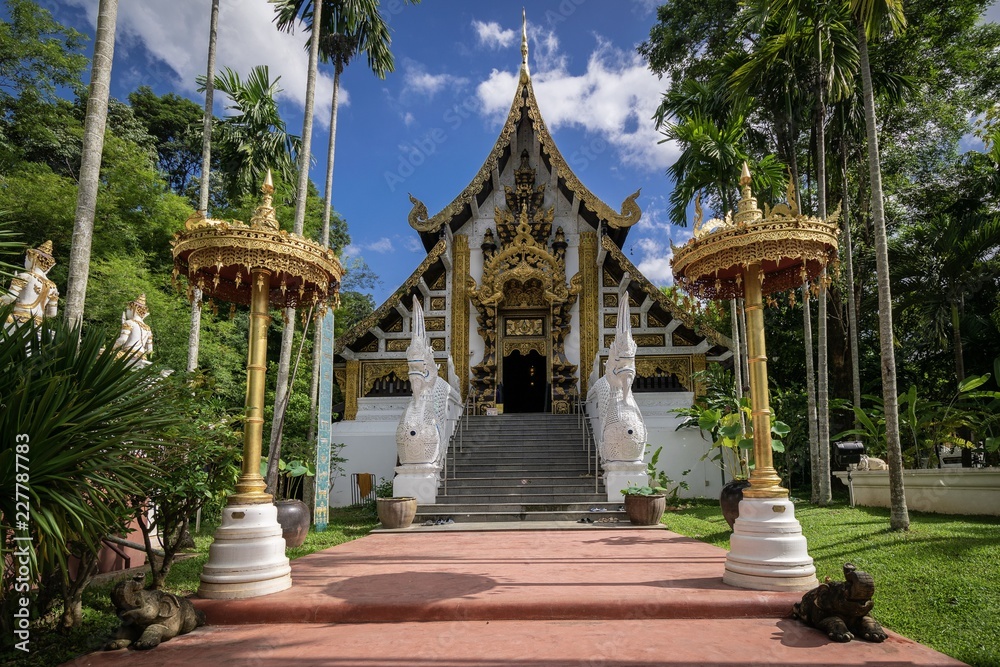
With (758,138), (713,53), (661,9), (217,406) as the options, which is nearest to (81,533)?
(217,406)

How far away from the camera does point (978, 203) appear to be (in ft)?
40.3

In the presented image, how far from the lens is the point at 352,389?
13.2 meters

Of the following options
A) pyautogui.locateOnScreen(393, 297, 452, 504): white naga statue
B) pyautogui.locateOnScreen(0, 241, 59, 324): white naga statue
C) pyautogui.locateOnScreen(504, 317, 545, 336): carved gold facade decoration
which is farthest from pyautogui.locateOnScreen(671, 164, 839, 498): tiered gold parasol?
pyautogui.locateOnScreen(504, 317, 545, 336): carved gold facade decoration

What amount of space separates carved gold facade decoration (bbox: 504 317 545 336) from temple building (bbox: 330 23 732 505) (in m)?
0.02

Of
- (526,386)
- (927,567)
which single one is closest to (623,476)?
(927,567)

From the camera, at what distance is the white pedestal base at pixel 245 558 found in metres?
4.13

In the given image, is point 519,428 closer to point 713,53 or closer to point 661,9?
point 713,53

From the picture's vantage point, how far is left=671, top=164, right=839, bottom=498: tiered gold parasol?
4613 mm

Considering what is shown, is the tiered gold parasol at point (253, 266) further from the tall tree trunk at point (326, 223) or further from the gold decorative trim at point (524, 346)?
the gold decorative trim at point (524, 346)

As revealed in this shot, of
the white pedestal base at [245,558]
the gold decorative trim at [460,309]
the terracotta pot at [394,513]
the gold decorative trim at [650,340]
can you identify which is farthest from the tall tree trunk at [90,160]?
the gold decorative trim at [650,340]

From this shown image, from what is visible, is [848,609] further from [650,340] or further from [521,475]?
[650,340]

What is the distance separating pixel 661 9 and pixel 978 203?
30.3 ft

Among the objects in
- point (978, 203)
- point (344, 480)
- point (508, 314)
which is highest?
point (978, 203)

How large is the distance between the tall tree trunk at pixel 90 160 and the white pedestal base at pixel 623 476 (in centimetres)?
667
